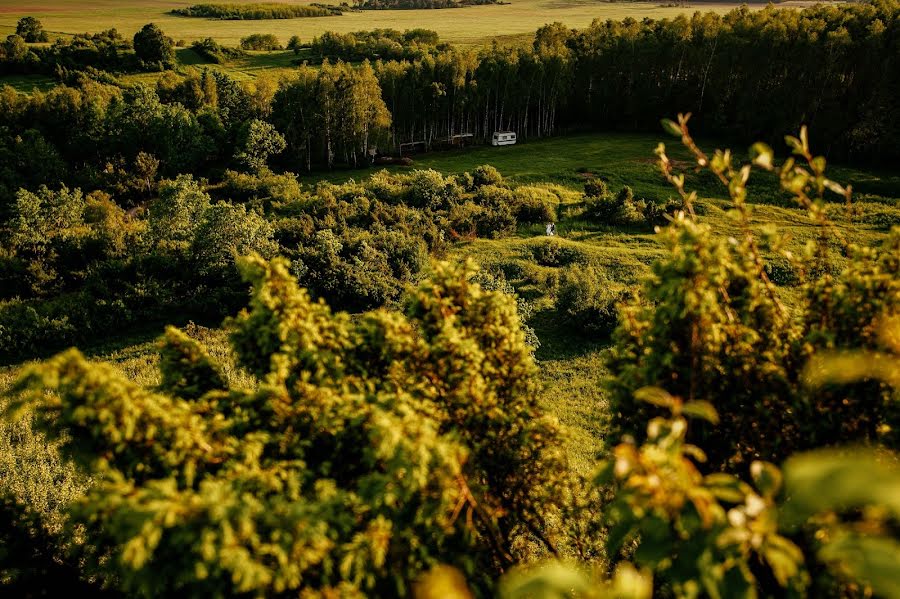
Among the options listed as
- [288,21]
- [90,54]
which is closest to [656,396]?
[90,54]

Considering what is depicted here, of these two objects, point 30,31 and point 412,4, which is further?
point 412,4

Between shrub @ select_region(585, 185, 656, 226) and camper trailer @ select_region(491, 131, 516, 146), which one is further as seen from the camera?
camper trailer @ select_region(491, 131, 516, 146)

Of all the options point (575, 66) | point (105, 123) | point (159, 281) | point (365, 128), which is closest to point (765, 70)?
point (575, 66)

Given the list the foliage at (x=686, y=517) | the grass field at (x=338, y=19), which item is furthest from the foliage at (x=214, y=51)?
the foliage at (x=686, y=517)

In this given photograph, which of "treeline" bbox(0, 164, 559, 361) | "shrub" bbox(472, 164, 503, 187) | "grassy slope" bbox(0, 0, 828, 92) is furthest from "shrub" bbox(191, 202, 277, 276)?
"grassy slope" bbox(0, 0, 828, 92)

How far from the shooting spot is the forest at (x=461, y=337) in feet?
13.7

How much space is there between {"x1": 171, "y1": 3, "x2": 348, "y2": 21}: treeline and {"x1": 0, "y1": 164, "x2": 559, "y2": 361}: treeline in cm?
12371

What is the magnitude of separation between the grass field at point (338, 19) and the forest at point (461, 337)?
59.1 meters

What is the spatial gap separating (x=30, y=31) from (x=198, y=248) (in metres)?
95.2

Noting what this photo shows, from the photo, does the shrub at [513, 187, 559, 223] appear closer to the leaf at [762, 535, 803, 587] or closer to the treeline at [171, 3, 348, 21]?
the leaf at [762, 535, 803, 587]

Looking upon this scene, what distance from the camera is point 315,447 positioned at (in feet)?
20.7

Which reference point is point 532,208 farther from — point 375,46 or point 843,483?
point 375,46

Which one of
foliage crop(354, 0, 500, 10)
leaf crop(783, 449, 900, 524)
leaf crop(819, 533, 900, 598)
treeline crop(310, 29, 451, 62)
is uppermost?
foliage crop(354, 0, 500, 10)

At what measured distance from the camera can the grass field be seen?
112m
